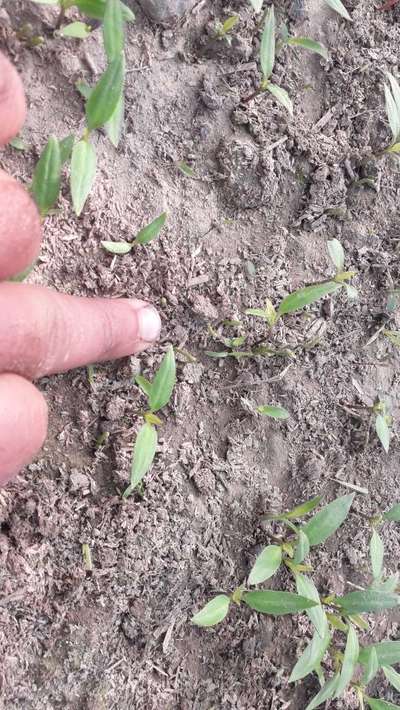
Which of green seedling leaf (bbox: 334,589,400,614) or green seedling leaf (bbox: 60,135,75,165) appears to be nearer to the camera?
green seedling leaf (bbox: 60,135,75,165)

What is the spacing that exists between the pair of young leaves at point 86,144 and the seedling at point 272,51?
377 millimetres

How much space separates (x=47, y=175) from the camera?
45.2 inches

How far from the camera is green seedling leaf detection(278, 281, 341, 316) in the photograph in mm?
1427

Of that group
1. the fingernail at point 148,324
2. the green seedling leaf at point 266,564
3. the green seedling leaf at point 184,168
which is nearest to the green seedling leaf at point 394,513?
the green seedling leaf at point 266,564

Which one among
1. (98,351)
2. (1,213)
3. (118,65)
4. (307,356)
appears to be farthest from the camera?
(307,356)

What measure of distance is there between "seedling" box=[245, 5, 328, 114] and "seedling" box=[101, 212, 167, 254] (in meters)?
0.42

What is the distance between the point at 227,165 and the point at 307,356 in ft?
1.67

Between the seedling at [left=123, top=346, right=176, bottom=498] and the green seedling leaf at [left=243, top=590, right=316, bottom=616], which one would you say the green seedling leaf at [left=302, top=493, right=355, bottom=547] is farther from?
the seedling at [left=123, top=346, right=176, bottom=498]

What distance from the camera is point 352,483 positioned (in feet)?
5.26

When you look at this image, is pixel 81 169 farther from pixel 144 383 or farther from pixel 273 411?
pixel 273 411

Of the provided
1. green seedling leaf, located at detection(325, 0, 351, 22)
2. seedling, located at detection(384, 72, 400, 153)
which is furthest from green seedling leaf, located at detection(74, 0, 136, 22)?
seedling, located at detection(384, 72, 400, 153)

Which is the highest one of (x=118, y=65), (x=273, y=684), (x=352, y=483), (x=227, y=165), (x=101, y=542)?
(x=118, y=65)

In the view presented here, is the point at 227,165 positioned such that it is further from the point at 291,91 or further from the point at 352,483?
the point at 352,483

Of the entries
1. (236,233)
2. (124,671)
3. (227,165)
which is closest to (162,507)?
(124,671)
